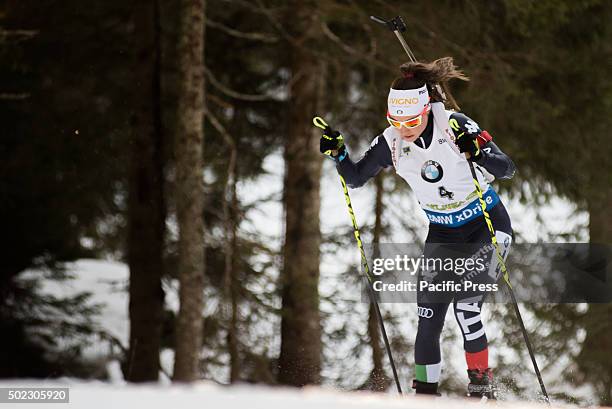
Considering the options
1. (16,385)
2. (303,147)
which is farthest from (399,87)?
(303,147)

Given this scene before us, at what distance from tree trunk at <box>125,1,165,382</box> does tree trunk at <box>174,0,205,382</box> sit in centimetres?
24

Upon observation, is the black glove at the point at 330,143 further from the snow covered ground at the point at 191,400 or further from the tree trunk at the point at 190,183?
the tree trunk at the point at 190,183

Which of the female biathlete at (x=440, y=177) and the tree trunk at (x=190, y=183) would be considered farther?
the tree trunk at (x=190, y=183)

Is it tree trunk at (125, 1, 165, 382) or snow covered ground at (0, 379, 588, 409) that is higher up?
tree trunk at (125, 1, 165, 382)

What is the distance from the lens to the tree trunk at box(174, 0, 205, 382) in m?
9.36

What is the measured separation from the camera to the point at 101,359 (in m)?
13.3

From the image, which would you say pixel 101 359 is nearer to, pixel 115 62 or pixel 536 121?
pixel 115 62

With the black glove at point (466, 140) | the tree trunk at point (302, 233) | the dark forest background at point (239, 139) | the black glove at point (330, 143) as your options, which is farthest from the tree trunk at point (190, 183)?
the black glove at point (466, 140)

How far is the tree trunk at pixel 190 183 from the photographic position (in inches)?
368

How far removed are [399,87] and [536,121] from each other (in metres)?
5.15

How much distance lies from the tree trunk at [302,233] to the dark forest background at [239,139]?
19 mm

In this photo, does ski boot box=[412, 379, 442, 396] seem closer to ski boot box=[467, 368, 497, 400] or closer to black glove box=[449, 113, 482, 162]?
ski boot box=[467, 368, 497, 400]

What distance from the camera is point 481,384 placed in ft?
18.0

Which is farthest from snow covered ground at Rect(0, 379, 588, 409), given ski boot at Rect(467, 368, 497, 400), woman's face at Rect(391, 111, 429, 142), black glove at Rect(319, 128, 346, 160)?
black glove at Rect(319, 128, 346, 160)
